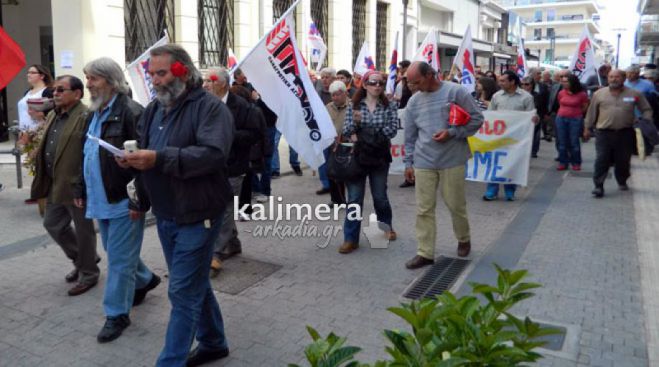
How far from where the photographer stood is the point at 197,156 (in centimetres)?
326

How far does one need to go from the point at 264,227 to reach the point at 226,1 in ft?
31.8

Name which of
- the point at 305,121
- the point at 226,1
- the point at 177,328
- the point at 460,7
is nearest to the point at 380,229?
the point at 305,121

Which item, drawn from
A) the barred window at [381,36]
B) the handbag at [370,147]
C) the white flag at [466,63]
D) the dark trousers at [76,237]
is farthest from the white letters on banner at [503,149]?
the barred window at [381,36]

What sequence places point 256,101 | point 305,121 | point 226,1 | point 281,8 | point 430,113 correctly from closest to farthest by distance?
point 430,113 < point 305,121 < point 256,101 < point 226,1 < point 281,8

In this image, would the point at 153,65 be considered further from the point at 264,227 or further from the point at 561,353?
the point at 264,227

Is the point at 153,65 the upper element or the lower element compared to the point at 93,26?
lower

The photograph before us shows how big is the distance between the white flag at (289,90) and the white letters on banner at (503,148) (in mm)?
2891

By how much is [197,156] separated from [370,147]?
3092 mm

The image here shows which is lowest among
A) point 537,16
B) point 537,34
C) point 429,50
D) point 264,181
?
point 264,181

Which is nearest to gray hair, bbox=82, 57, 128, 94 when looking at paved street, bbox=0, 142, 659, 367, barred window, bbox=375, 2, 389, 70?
paved street, bbox=0, 142, 659, 367

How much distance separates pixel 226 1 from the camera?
51.0ft

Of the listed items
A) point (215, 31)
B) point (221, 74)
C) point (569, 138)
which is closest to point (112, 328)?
point (221, 74)

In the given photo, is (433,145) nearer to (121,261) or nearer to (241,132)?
(241,132)

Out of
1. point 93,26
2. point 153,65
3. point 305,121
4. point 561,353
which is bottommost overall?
point 561,353
